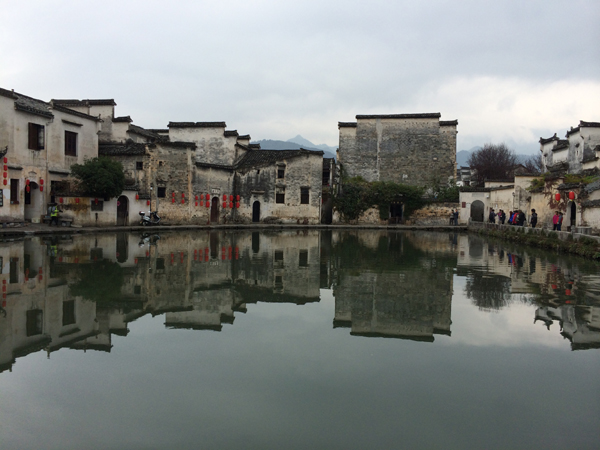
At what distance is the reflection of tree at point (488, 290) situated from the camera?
804cm

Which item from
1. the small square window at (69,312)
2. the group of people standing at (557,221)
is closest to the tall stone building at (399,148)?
the group of people standing at (557,221)

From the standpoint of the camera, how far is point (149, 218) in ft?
87.6

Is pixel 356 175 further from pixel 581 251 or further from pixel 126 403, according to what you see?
pixel 126 403

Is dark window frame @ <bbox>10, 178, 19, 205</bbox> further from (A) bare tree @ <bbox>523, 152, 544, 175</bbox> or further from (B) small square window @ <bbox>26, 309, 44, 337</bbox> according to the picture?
(A) bare tree @ <bbox>523, 152, 544, 175</bbox>

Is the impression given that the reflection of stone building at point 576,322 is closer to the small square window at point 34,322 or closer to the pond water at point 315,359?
the pond water at point 315,359

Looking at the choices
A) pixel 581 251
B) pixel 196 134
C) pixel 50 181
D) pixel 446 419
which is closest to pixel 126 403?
pixel 446 419

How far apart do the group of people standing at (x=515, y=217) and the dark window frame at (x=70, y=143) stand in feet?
77.4

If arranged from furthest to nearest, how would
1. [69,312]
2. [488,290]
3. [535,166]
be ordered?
[535,166] < [488,290] < [69,312]

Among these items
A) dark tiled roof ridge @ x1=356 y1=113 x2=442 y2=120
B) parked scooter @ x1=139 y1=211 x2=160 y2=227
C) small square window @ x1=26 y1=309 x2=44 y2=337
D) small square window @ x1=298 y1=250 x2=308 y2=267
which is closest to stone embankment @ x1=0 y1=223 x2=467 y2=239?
parked scooter @ x1=139 y1=211 x2=160 y2=227

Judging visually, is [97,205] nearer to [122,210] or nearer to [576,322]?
[122,210]

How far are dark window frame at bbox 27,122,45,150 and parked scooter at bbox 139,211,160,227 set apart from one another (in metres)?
6.09

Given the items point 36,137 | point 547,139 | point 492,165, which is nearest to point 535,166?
point 492,165

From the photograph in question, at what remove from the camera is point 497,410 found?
13.3ft

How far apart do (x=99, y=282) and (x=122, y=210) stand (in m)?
19.2
